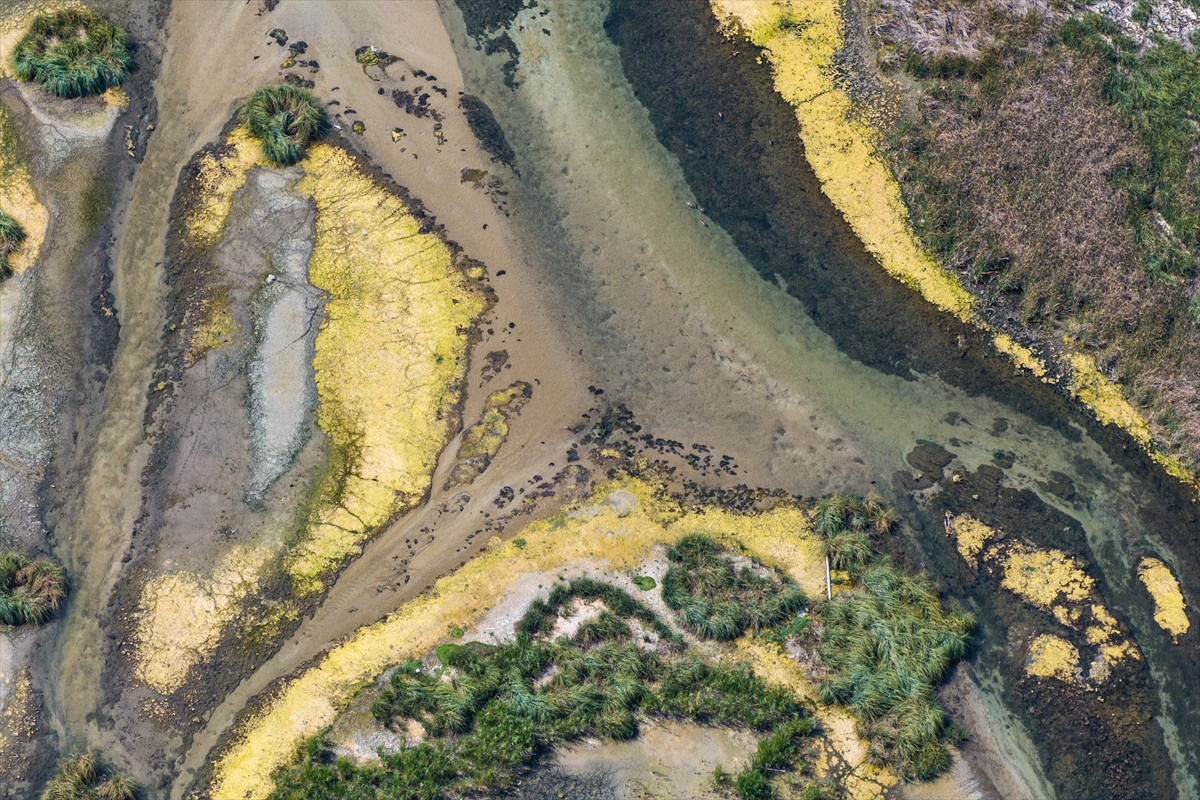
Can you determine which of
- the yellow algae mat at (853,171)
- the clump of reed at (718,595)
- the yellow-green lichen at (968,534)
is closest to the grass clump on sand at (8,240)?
the clump of reed at (718,595)

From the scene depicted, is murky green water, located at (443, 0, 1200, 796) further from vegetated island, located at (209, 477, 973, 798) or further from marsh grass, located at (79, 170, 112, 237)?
marsh grass, located at (79, 170, 112, 237)

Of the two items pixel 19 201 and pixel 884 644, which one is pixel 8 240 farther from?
pixel 884 644

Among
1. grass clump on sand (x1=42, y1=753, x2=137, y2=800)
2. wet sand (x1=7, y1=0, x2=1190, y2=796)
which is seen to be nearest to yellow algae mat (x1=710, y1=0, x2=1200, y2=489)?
wet sand (x1=7, y1=0, x2=1190, y2=796)

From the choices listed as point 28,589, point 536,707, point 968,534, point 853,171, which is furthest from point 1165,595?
point 28,589

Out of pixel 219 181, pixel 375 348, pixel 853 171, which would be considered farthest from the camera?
pixel 853 171

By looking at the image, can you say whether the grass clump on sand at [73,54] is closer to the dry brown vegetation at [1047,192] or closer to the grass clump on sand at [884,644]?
the dry brown vegetation at [1047,192]

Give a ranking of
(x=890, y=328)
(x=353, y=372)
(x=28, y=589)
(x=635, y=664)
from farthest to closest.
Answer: (x=890, y=328) → (x=353, y=372) → (x=28, y=589) → (x=635, y=664)

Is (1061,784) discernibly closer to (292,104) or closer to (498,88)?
(498,88)

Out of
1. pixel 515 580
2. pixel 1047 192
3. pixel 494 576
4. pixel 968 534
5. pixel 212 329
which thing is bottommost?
pixel 212 329
